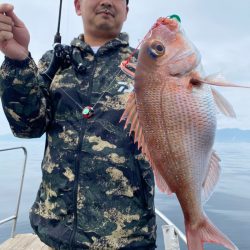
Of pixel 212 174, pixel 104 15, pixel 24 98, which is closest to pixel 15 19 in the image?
pixel 24 98

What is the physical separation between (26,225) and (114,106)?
19013 millimetres

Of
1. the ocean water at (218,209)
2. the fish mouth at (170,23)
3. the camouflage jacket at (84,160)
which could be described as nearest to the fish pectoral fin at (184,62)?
the fish mouth at (170,23)

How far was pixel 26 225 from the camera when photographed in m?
19.8

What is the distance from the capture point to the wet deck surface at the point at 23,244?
540 cm

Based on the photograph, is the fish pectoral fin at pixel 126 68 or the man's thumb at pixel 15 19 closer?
the fish pectoral fin at pixel 126 68

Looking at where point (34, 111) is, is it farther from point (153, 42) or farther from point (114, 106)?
point (153, 42)

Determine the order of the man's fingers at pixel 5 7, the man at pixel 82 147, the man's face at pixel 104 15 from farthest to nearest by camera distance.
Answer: the man's face at pixel 104 15 < the man at pixel 82 147 < the man's fingers at pixel 5 7

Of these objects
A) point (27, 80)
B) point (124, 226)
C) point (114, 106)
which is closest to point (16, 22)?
point (27, 80)

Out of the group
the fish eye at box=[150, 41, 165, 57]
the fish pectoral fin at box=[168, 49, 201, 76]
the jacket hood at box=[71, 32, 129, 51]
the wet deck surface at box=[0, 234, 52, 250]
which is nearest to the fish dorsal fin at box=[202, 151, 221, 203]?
the fish pectoral fin at box=[168, 49, 201, 76]

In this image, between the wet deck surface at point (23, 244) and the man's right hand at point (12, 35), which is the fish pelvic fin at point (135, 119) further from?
the wet deck surface at point (23, 244)

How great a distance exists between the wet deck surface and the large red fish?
3.97m

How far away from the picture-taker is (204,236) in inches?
67.2

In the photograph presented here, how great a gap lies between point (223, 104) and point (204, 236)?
Result: 0.64 metres

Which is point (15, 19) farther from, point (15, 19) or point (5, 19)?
point (5, 19)
